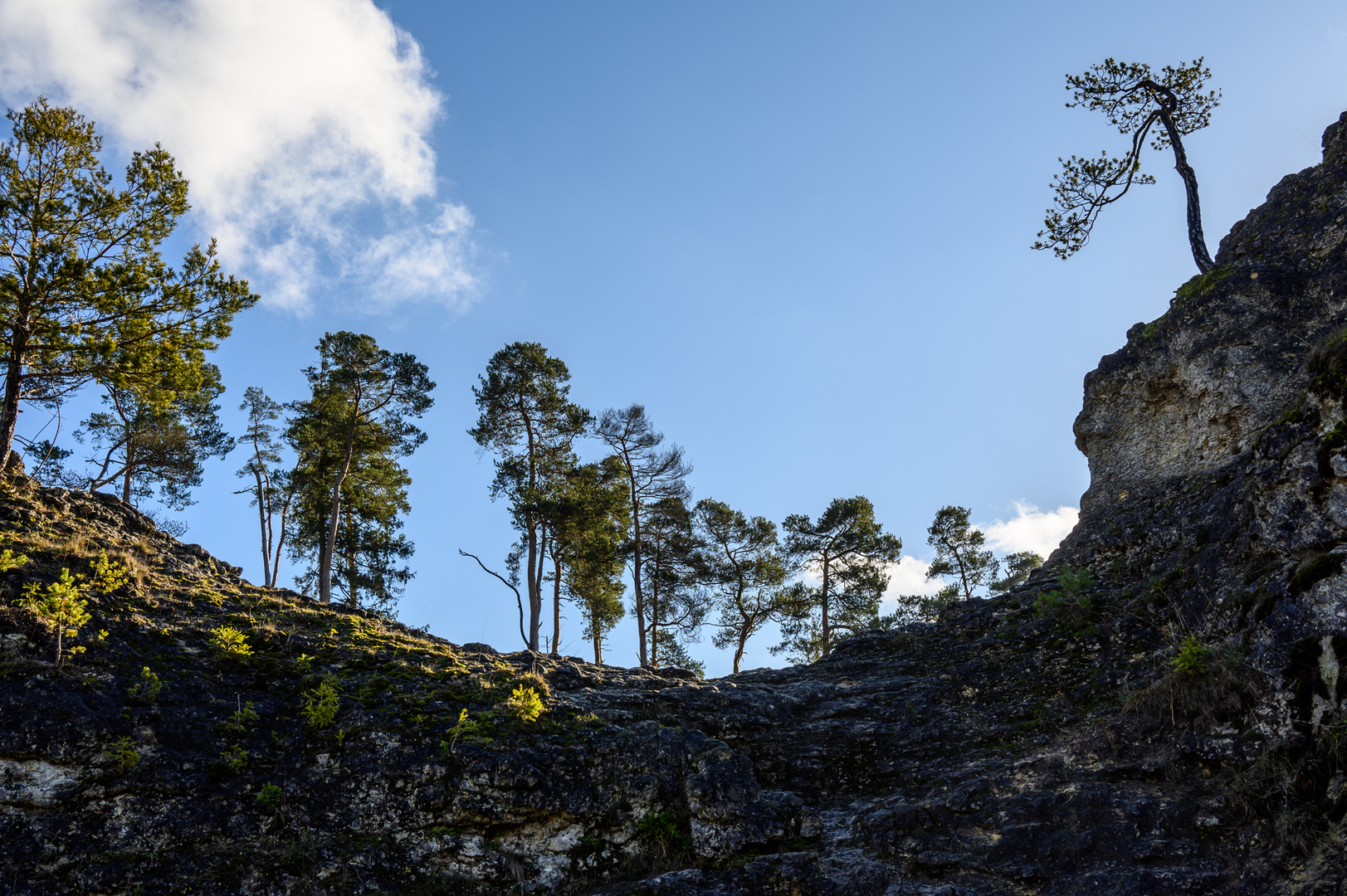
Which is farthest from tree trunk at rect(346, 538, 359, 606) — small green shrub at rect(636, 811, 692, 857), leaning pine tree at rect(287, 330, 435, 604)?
small green shrub at rect(636, 811, 692, 857)

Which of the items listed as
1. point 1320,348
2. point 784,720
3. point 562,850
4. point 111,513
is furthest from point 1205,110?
point 111,513

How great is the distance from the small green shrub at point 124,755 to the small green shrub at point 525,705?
16.2 feet

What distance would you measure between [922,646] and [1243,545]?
6630mm

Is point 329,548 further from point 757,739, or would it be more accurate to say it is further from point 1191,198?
point 1191,198

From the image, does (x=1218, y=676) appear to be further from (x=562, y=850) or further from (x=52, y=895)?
(x=52, y=895)

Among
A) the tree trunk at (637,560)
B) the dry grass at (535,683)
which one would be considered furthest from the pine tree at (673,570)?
the dry grass at (535,683)

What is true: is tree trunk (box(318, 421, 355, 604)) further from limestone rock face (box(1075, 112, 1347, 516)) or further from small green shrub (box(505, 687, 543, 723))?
limestone rock face (box(1075, 112, 1347, 516))

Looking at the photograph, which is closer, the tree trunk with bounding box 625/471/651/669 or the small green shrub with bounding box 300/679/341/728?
the small green shrub with bounding box 300/679/341/728

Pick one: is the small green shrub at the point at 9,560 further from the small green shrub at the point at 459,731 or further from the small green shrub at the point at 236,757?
the small green shrub at the point at 459,731

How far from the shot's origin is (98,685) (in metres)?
9.93

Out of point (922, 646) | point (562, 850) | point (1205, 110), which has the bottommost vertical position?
point (562, 850)

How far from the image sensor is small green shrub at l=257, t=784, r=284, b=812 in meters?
9.26

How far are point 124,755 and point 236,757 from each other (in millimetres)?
1237

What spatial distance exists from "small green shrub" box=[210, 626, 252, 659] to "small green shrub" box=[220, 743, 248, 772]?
2.46 metres
